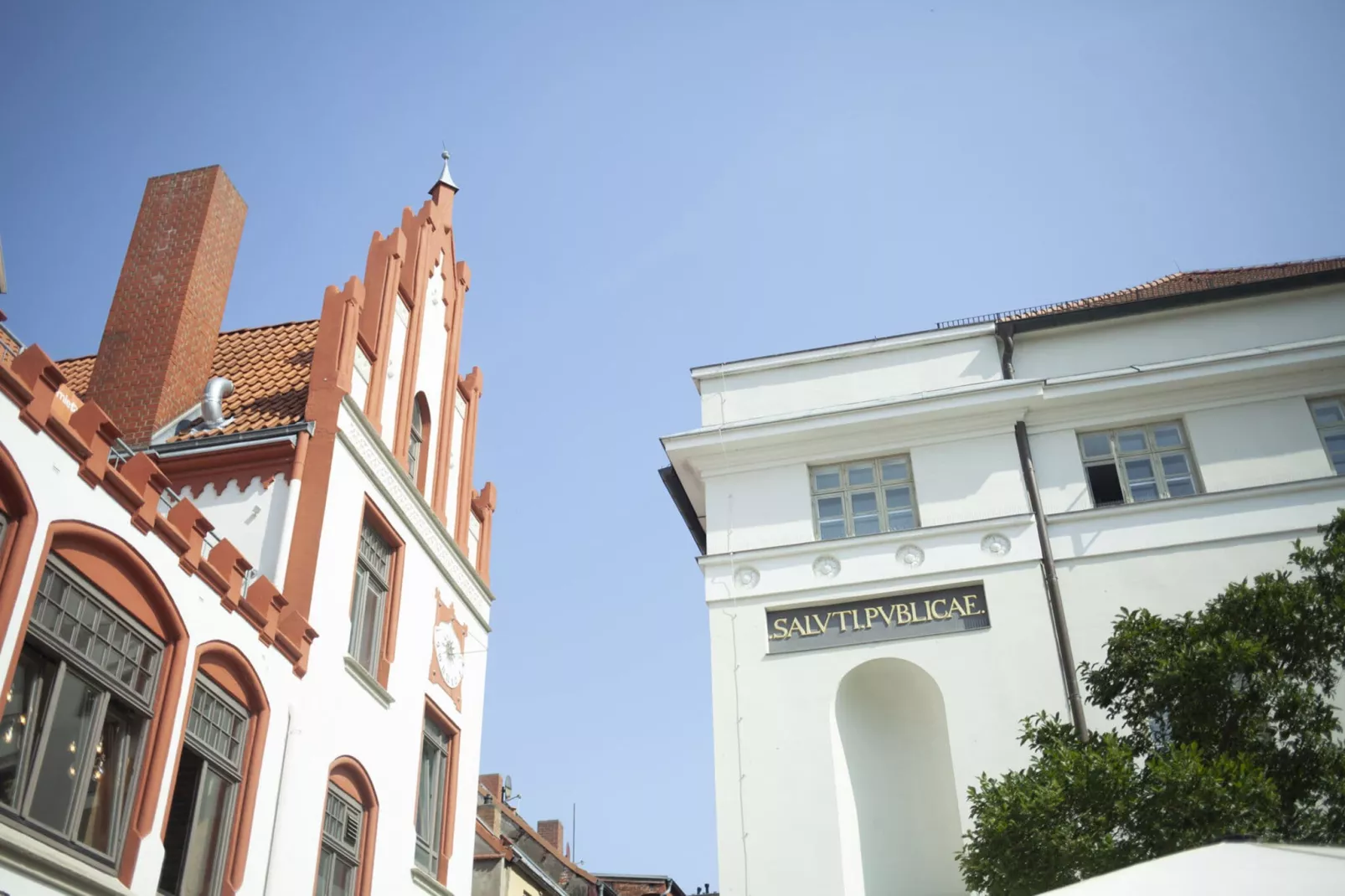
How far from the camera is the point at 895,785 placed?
2283cm

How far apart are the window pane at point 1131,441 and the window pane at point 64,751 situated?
62.9 ft

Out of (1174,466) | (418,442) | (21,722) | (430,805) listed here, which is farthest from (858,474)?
(21,722)

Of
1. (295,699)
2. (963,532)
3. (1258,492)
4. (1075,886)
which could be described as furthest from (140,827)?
(1258,492)

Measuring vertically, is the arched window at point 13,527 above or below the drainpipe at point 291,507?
below

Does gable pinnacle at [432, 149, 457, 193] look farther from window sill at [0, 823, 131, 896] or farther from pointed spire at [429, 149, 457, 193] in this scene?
window sill at [0, 823, 131, 896]

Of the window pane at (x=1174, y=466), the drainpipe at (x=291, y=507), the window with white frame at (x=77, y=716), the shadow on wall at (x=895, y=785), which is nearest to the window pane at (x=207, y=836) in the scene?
the window with white frame at (x=77, y=716)

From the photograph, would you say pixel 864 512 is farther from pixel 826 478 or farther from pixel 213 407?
pixel 213 407

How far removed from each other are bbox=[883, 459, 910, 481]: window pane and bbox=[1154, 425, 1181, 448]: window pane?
477cm

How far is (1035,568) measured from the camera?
23016 mm

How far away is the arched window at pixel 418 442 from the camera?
19.5 m

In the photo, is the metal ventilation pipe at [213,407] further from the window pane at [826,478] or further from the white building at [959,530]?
the window pane at [826,478]

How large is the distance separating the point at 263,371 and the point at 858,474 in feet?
38.7

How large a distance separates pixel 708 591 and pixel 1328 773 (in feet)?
39.6

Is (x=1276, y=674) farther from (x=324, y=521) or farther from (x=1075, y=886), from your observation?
(x=324, y=521)
